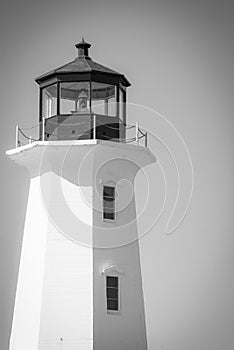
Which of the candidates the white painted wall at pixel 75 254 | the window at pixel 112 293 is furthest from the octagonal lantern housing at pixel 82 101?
the window at pixel 112 293

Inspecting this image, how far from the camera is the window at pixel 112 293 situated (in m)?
9.79

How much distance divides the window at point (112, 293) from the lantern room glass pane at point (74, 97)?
1549mm

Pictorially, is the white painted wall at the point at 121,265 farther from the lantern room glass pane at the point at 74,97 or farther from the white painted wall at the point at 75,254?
the lantern room glass pane at the point at 74,97

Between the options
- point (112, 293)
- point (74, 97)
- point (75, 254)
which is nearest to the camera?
point (75, 254)

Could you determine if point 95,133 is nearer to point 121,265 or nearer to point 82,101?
point 82,101

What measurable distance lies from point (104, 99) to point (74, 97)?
278 millimetres

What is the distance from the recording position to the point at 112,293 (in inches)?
387

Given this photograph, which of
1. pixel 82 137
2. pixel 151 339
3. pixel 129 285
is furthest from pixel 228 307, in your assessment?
pixel 82 137

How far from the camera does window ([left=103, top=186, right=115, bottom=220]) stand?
9.95 meters

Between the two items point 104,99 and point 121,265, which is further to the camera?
point 104,99

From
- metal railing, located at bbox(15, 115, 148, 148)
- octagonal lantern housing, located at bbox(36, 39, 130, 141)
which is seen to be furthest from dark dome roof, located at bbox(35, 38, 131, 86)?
metal railing, located at bbox(15, 115, 148, 148)

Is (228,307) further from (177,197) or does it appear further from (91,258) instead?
(91,258)

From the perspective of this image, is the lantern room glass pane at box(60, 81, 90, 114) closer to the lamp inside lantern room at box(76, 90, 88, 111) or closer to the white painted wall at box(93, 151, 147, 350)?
the lamp inside lantern room at box(76, 90, 88, 111)

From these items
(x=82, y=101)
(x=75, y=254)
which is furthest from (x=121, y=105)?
(x=75, y=254)
